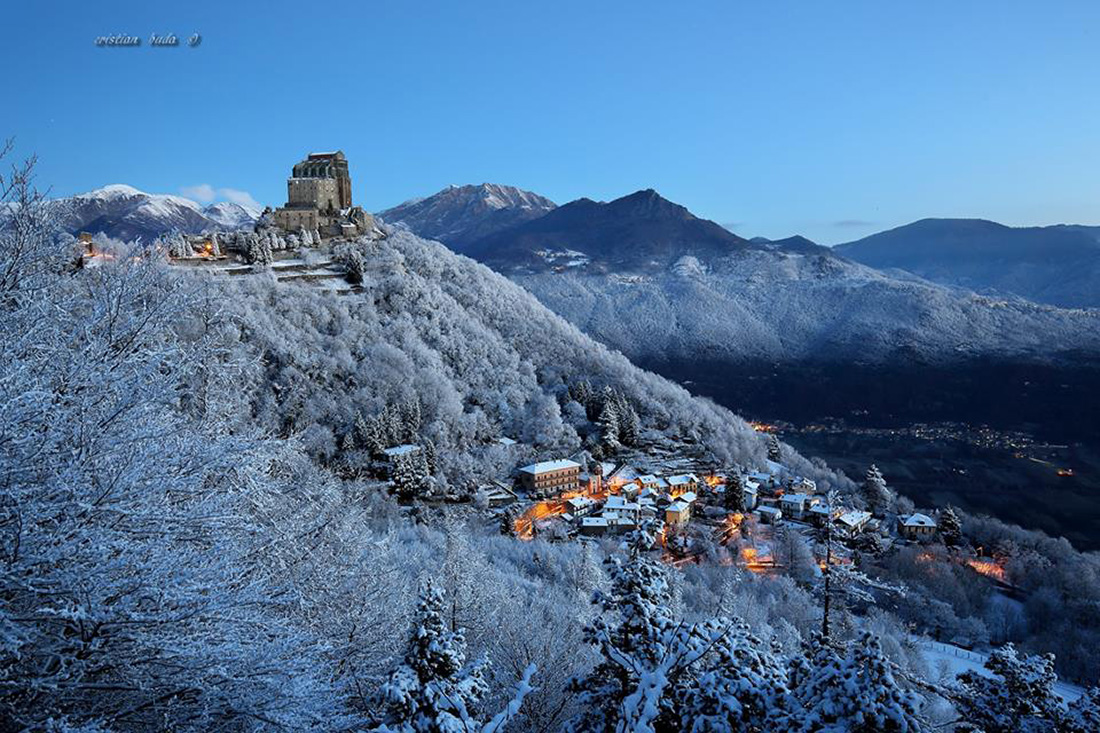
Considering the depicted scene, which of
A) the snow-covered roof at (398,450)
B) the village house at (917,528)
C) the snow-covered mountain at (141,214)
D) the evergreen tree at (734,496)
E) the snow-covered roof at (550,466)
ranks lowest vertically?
the village house at (917,528)

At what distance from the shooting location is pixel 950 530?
37.8 m

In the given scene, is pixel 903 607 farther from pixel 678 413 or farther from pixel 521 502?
pixel 678 413

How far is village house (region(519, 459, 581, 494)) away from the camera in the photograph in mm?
39531

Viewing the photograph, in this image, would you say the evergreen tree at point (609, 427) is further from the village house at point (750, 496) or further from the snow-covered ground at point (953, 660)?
the snow-covered ground at point (953, 660)

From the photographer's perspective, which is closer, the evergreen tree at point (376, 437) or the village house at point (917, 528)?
the evergreen tree at point (376, 437)

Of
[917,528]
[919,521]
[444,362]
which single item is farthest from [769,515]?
[444,362]

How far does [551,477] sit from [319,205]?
140 feet

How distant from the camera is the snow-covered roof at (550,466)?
39.8m

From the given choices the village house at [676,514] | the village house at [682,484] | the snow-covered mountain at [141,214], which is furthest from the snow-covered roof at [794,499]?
the snow-covered mountain at [141,214]

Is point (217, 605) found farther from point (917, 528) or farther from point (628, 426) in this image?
point (628, 426)

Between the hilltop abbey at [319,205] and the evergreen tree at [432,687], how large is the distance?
202ft

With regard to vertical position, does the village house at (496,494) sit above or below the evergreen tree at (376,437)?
below

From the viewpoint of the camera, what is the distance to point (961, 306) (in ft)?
459

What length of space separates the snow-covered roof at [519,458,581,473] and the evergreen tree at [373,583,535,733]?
34.0 m
